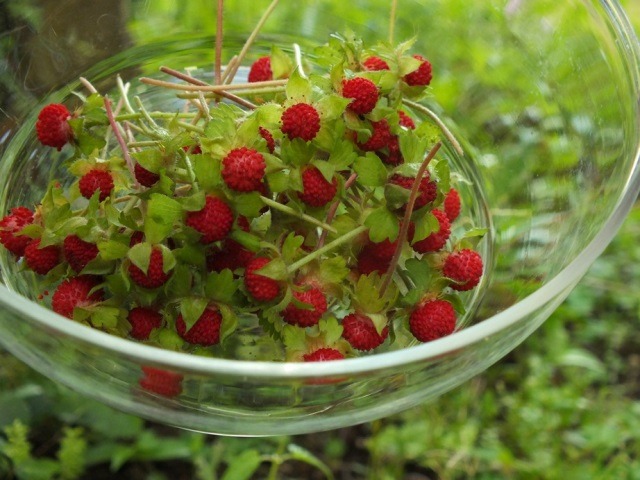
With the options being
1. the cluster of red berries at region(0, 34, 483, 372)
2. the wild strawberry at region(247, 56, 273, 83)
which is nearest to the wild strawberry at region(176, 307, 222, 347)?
the cluster of red berries at region(0, 34, 483, 372)

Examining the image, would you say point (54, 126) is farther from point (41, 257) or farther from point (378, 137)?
point (378, 137)

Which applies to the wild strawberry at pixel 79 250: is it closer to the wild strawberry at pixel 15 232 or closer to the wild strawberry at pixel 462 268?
the wild strawberry at pixel 15 232

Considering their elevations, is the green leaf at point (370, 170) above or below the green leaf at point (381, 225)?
above

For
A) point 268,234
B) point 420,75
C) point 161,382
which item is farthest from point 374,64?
point 161,382

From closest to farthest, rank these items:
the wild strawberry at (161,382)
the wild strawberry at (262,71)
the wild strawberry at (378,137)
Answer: the wild strawberry at (161,382) → the wild strawberry at (378,137) → the wild strawberry at (262,71)

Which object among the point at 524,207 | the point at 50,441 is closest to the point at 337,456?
the point at 50,441

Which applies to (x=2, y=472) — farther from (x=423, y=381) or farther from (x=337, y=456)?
(x=423, y=381)

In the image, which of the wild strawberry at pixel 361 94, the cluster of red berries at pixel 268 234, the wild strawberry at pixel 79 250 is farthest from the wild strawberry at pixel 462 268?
the wild strawberry at pixel 79 250
